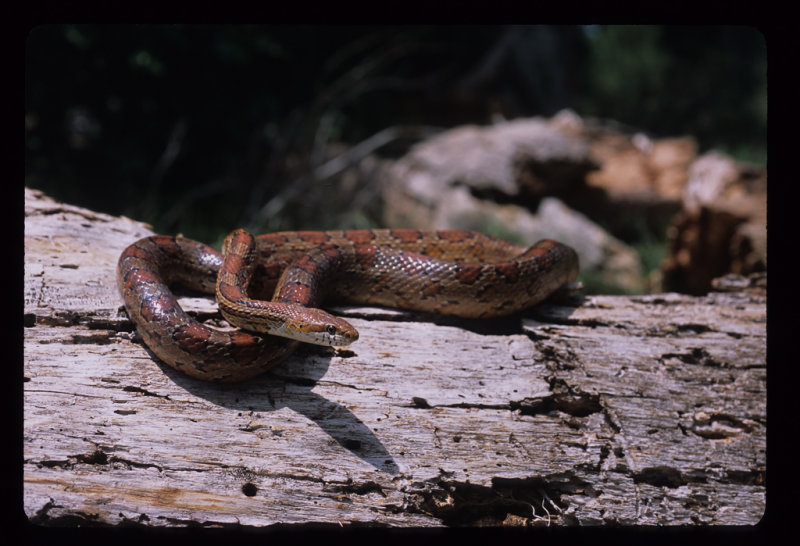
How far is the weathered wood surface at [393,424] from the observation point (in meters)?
3.16

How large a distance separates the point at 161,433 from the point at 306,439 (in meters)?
0.82

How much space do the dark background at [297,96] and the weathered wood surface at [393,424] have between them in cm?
205

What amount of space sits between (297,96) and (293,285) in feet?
17.4

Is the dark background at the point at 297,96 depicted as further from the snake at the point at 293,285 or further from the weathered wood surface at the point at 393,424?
the weathered wood surface at the point at 393,424

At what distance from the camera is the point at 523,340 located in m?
4.17

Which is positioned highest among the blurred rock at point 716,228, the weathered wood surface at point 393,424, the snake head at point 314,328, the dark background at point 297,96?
the dark background at point 297,96

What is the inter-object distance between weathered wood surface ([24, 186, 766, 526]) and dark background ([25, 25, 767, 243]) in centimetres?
205

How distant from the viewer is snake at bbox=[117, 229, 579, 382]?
11.2ft

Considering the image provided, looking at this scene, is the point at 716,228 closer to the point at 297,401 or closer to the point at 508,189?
the point at 508,189

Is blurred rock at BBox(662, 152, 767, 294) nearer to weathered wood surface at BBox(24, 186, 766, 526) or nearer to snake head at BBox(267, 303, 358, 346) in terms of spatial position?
weathered wood surface at BBox(24, 186, 766, 526)

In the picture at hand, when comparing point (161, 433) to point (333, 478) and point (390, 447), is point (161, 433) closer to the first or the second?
point (333, 478)

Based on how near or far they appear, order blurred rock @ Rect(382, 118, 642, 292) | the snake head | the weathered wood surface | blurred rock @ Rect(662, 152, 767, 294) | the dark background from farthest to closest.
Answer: blurred rock @ Rect(382, 118, 642, 292), blurred rock @ Rect(662, 152, 767, 294), the dark background, the snake head, the weathered wood surface

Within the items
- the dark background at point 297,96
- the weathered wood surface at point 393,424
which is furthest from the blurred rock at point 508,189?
the weathered wood surface at point 393,424

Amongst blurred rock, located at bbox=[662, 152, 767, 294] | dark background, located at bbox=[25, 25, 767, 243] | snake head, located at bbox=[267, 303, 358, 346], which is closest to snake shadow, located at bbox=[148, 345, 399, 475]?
snake head, located at bbox=[267, 303, 358, 346]
